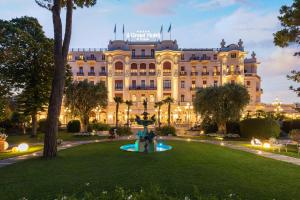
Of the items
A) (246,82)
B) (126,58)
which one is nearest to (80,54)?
(126,58)

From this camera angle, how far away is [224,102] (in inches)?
1443

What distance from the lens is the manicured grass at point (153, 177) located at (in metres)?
8.98

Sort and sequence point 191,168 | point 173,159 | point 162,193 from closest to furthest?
point 162,193
point 191,168
point 173,159

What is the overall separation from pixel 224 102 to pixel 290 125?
13598mm

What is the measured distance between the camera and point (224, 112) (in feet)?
117

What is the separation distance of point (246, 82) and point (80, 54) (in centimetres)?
4454

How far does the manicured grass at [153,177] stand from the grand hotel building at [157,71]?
52.5m

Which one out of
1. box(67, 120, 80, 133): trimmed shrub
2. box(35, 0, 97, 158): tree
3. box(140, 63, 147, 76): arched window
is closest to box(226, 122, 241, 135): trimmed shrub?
box(67, 120, 80, 133): trimmed shrub

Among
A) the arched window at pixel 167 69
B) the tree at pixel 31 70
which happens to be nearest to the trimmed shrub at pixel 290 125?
the arched window at pixel 167 69

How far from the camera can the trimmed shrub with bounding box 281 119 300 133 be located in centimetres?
4123

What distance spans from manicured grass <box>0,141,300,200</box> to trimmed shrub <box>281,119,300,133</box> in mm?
30620

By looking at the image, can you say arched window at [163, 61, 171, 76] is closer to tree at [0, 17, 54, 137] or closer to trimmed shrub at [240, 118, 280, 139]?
trimmed shrub at [240, 118, 280, 139]

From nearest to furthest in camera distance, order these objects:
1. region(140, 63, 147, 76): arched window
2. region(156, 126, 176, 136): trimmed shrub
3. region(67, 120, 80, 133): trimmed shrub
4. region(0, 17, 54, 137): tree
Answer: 1. region(0, 17, 54, 137): tree
2. region(156, 126, 176, 136): trimmed shrub
3. region(67, 120, 80, 133): trimmed shrub
4. region(140, 63, 147, 76): arched window

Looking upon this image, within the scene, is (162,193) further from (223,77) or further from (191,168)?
(223,77)
